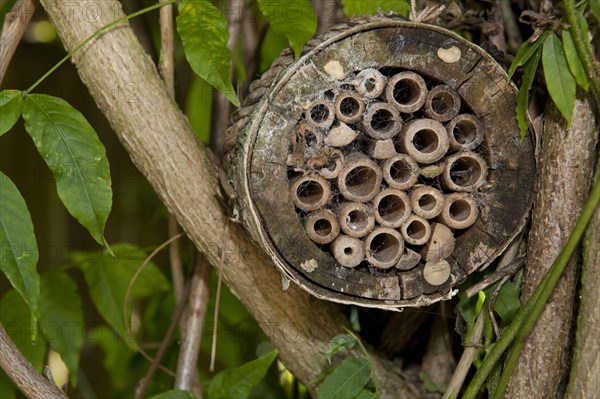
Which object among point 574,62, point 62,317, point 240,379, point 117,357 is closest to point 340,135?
point 574,62

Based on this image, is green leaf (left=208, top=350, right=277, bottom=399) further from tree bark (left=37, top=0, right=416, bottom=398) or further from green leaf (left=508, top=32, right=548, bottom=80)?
green leaf (left=508, top=32, right=548, bottom=80)

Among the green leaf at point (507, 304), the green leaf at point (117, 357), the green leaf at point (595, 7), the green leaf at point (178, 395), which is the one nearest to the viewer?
the green leaf at point (595, 7)

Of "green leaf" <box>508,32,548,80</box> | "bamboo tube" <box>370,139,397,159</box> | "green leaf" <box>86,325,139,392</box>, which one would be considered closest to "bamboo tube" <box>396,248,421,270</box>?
"bamboo tube" <box>370,139,397,159</box>

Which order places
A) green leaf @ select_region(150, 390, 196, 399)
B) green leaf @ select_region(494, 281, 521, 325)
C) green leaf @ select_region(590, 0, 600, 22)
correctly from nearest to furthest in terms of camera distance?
green leaf @ select_region(590, 0, 600, 22), green leaf @ select_region(494, 281, 521, 325), green leaf @ select_region(150, 390, 196, 399)

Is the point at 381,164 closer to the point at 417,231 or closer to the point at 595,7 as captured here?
the point at 417,231

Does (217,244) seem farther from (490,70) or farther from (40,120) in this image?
(490,70)

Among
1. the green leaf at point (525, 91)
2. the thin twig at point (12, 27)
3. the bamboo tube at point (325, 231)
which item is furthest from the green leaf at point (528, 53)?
the thin twig at point (12, 27)

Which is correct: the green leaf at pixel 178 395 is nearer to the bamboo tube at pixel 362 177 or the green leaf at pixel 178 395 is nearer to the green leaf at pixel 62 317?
the green leaf at pixel 62 317
